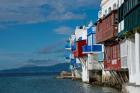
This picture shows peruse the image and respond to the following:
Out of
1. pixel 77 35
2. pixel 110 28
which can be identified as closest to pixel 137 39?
pixel 110 28

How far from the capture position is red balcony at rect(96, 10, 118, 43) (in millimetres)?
68062

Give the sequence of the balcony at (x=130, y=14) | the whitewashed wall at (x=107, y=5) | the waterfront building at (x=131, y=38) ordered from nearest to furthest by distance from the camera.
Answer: the balcony at (x=130, y=14) < the waterfront building at (x=131, y=38) < the whitewashed wall at (x=107, y=5)

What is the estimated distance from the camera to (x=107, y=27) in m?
72.6

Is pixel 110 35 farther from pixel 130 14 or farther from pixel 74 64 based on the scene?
pixel 74 64

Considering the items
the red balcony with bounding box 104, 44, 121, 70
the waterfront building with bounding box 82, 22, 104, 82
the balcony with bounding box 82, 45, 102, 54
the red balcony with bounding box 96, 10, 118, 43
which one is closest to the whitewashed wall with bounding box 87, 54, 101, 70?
the waterfront building with bounding box 82, 22, 104, 82

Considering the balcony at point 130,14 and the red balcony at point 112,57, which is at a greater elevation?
the balcony at point 130,14

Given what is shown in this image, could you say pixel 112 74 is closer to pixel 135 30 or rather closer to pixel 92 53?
pixel 92 53

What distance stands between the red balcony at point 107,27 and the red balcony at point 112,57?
1.64 metres

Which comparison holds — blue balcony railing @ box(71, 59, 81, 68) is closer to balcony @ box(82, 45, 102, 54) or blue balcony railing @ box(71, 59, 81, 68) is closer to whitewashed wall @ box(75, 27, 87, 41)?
whitewashed wall @ box(75, 27, 87, 41)

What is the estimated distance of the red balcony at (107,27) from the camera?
223ft

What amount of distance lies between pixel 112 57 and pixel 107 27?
4506 millimetres

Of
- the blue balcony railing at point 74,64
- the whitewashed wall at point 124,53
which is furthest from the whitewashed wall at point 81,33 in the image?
the whitewashed wall at point 124,53

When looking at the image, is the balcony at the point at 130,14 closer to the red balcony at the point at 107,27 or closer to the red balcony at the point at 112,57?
the red balcony at the point at 107,27

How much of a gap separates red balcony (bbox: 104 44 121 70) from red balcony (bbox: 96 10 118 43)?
5.37 ft
